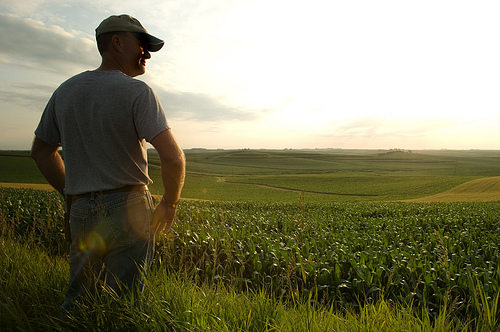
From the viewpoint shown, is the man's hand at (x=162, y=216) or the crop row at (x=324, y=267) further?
the crop row at (x=324, y=267)

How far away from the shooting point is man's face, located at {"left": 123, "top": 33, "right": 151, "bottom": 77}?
2.32 metres

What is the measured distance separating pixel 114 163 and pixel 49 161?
93 centimetres

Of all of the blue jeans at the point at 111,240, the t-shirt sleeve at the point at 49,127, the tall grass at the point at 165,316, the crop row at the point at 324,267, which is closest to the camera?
the tall grass at the point at 165,316

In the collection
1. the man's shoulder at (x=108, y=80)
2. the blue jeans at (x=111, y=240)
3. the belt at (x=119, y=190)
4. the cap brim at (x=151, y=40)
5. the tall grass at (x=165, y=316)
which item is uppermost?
the cap brim at (x=151, y=40)

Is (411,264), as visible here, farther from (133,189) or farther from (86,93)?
(86,93)

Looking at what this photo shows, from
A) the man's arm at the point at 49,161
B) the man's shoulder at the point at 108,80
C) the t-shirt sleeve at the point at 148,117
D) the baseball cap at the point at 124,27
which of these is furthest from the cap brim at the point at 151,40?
the man's arm at the point at 49,161

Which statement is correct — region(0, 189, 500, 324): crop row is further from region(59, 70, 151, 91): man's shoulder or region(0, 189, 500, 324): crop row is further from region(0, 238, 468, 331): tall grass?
region(59, 70, 151, 91): man's shoulder

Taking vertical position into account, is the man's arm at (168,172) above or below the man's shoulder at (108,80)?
below

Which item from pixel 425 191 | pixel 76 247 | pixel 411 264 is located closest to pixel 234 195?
pixel 425 191

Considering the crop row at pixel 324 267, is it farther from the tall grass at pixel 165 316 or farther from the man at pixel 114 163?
the man at pixel 114 163

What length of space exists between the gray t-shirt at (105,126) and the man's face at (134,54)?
24 cm

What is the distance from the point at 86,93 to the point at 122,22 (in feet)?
2.00

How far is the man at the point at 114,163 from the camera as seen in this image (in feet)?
7.03

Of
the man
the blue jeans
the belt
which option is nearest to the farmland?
the blue jeans
